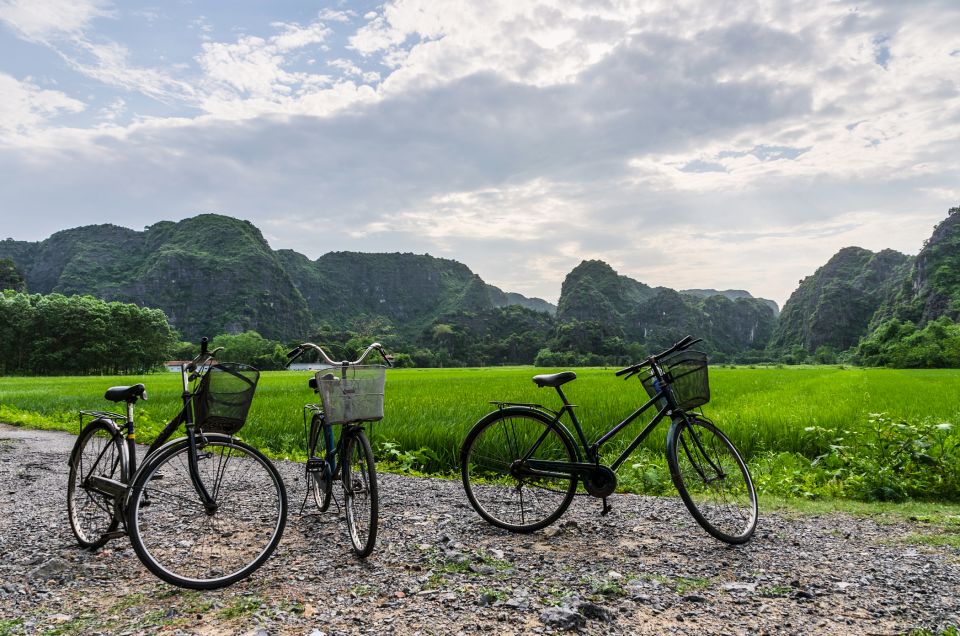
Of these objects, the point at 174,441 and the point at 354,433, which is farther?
the point at 354,433

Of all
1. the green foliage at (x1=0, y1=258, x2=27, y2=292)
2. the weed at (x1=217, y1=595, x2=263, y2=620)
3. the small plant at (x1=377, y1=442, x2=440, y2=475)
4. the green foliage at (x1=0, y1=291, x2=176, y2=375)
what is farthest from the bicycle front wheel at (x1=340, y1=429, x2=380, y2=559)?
the green foliage at (x1=0, y1=258, x2=27, y2=292)

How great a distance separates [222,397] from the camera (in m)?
3.40

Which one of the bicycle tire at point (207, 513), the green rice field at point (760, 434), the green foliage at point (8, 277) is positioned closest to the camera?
the bicycle tire at point (207, 513)

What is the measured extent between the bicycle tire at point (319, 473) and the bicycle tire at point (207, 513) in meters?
0.49

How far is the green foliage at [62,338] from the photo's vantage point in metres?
56.1

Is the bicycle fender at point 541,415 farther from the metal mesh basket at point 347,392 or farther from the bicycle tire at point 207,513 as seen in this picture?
the bicycle tire at point 207,513

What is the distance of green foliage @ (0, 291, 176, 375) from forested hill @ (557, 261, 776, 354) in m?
105

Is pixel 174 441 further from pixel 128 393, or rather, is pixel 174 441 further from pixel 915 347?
pixel 915 347

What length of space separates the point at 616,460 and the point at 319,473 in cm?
241

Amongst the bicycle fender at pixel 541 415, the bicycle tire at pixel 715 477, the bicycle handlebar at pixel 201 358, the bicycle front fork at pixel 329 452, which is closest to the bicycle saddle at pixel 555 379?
the bicycle fender at pixel 541 415

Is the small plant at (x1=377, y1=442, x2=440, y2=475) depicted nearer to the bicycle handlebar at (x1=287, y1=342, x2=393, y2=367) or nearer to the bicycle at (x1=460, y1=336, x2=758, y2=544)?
the bicycle at (x1=460, y1=336, x2=758, y2=544)

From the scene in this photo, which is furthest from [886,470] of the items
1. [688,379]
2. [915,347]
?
[915,347]

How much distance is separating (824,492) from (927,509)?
86cm

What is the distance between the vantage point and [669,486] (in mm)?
5828
